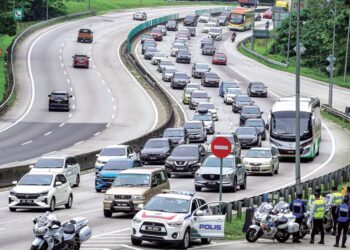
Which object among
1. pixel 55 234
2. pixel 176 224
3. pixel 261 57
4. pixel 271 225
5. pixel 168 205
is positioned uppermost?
pixel 55 234

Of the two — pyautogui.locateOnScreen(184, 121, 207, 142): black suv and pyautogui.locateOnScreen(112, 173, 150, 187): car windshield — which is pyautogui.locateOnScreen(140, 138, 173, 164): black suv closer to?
pyautogui.locateOnScreen(184, 121, 207, 142): black suv

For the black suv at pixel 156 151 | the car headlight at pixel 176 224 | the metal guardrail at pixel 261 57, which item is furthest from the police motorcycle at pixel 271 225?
the metal guardrail at pixel 261 57

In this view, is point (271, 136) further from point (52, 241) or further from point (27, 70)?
point (27, 70)

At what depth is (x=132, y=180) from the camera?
3538 cm

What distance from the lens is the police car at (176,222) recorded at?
2727 centimetres

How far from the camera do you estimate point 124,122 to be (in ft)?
248

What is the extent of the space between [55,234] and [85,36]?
10208 centimetres

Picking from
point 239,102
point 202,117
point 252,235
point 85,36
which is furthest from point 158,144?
point 85,36

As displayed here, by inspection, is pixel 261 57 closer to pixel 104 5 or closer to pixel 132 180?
pixel 104 5

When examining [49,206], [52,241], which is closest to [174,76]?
[49,206]

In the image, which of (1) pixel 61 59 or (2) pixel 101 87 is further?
(1) pixel 61 59

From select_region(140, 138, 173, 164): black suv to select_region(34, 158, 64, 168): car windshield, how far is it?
9.54m

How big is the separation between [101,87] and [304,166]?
39.8m

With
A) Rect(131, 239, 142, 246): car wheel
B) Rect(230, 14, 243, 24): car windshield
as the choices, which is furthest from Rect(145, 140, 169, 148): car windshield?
Rect(230, 14, 243, 24): car windshield
